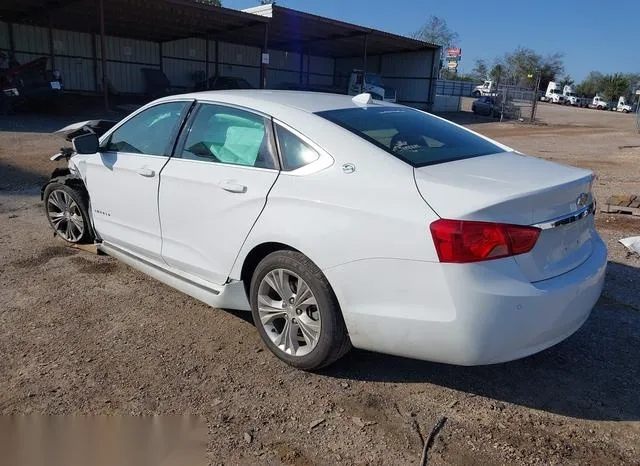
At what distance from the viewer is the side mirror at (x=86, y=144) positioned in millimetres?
4309

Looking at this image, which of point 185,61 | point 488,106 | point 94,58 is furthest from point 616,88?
point 94,58

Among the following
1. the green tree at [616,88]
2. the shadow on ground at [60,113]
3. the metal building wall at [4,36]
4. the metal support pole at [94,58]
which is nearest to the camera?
the shadow on ground at [60,113]

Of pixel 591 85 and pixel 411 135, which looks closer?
pixel 411 135

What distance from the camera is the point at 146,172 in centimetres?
382

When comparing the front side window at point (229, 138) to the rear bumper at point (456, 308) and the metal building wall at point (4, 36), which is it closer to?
the rear bumper at point (456, 308)

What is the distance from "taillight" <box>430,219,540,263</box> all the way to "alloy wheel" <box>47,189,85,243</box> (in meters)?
3.76

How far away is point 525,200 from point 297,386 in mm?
1586

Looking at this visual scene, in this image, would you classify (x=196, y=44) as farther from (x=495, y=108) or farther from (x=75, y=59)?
(x=495, y=108)

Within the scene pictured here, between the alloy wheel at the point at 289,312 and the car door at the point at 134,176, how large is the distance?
1.10 meters

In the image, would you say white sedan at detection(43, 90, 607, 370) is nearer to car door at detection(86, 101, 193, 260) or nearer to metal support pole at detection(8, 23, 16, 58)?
car door at detection(86, 101, 193, 260)

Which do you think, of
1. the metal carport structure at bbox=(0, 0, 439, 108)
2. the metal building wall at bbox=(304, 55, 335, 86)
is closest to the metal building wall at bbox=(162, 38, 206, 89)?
the metal carport structure at bbox=(0, 0, 439, 108)

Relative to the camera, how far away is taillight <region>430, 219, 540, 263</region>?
2379 millimetres

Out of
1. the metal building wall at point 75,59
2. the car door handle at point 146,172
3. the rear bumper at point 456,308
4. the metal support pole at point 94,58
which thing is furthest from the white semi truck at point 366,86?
the rear bumper at point 456,308

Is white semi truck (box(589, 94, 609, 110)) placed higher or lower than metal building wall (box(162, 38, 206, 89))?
lower
